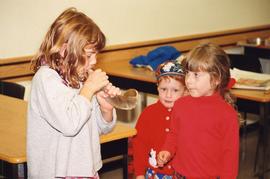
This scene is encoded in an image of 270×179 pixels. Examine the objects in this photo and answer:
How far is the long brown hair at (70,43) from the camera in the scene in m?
2.03

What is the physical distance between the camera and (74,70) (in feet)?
6.78

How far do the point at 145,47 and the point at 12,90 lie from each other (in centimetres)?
172

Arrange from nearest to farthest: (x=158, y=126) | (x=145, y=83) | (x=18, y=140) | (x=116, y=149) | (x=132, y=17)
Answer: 1. (x=18, y=140)
2. (x=116, y=149)
3. (x=158, y=126)
4. (x=145, y=83)
5. (x=132, y=17)

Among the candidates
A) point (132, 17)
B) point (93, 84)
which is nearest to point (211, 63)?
point (93, 84)

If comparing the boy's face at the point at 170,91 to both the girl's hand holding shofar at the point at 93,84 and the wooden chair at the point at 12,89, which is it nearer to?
the girl's hand holding shofar at the point at 93,84

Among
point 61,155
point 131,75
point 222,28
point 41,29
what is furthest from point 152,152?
point 222,28

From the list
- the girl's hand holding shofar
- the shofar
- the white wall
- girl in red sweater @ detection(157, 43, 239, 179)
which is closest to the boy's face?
girl in red sweater @ detection(157, 43, 239, 179)

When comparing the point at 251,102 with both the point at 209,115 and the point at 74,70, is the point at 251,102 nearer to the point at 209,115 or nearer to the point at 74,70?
the point at 209,115

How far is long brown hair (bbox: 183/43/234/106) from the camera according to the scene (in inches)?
97.7

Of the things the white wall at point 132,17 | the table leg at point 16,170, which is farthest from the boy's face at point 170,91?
the white wall at point 132,17

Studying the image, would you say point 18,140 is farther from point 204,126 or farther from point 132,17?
point 132,17

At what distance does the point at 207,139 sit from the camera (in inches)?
96.2

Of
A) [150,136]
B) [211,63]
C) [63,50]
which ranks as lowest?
[150,136]

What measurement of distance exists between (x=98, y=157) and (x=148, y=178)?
2.43ft
